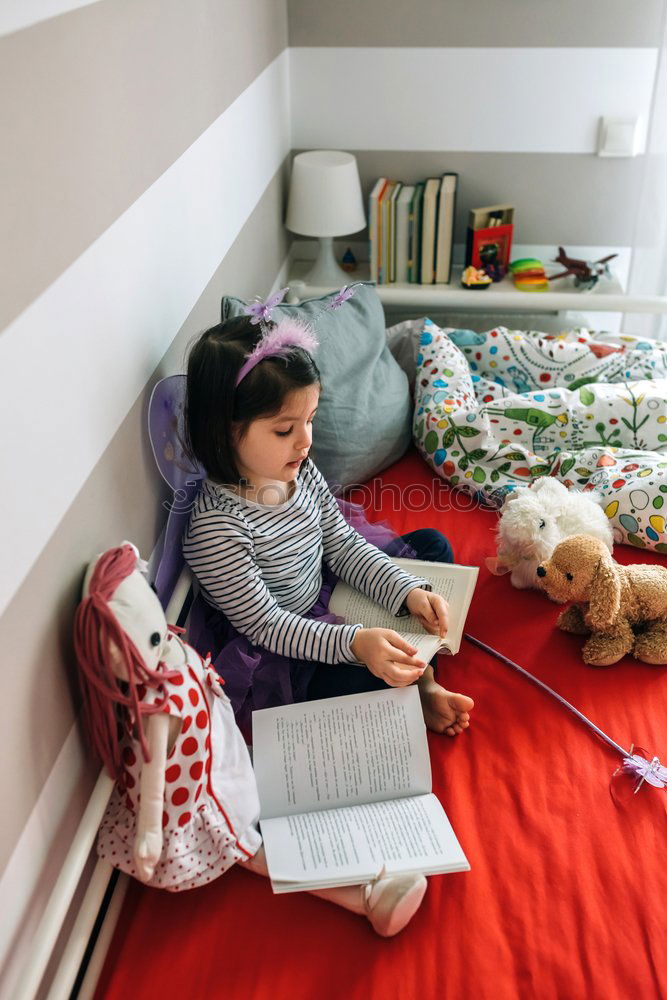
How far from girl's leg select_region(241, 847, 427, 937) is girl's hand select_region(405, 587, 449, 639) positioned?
425mm

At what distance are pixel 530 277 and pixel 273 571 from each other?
142 centimetres

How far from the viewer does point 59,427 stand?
916 millimetres

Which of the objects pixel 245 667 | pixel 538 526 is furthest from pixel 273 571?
pixel 538 526

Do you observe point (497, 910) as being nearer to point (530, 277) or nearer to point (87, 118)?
point (87, 118)

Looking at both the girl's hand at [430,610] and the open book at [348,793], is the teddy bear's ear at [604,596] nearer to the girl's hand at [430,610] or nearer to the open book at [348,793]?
the girl's hand at [430,610]

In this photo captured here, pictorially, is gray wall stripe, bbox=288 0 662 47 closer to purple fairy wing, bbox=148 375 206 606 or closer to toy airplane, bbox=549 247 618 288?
toy airplane, bbox=549 247 618 288

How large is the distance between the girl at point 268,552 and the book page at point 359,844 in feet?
0.58

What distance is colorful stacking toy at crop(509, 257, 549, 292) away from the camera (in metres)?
2.34

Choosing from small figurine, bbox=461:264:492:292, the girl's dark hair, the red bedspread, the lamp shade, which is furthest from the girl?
small figurine, bbox=461:264:492:292

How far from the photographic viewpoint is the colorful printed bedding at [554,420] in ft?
5.42

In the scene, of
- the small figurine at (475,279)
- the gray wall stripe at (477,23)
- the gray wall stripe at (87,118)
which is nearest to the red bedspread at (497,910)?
the gray wall stripe at (87,118)

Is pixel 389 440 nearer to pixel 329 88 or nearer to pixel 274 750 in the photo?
pixel 274 750

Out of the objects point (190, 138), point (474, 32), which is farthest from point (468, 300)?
point (190, 138)

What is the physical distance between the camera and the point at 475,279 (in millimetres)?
2326
